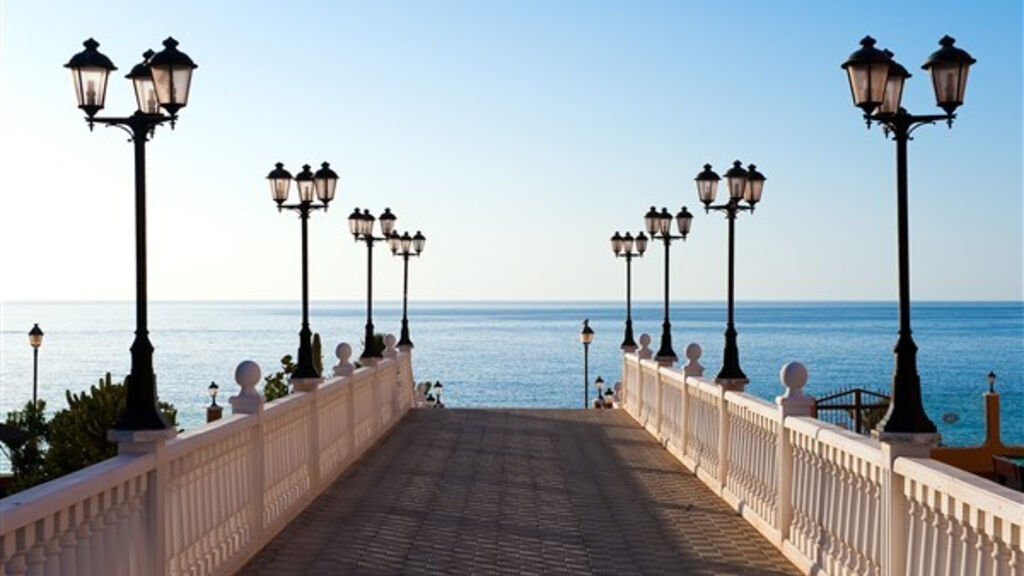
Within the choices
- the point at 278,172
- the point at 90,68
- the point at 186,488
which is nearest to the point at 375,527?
the point at 186,488

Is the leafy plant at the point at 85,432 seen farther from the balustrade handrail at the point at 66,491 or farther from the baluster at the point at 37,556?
the baluster at the point at 37,556

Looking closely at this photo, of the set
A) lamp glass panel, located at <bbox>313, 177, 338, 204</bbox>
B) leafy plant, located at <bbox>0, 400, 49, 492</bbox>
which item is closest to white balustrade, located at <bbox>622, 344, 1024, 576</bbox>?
lamp glass panel, located at <bbox>313, 177, 338, 204</bbox>

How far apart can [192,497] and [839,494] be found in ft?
13.9

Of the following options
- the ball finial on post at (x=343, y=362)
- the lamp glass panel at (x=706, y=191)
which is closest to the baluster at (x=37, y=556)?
the ball finial on post at (x=343, y=362)

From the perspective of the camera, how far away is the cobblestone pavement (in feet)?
31.7

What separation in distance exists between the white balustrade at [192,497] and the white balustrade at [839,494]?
406cm

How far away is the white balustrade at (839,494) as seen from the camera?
19.4 ft

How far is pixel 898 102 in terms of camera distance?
8.97 m

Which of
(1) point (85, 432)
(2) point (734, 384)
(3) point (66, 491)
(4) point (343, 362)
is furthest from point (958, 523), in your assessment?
(1) point (85, 432)

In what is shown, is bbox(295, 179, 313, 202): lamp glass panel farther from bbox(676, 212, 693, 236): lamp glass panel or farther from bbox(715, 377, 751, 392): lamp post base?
bbox(676, 212, 693, 236): lamp glass panel

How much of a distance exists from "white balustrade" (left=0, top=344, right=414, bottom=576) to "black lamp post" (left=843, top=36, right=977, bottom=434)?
14.4 feet

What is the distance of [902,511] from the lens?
284 inches

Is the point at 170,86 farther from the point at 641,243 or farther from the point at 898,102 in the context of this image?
the point at 641,243

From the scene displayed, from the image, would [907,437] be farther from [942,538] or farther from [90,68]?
[90,68]
